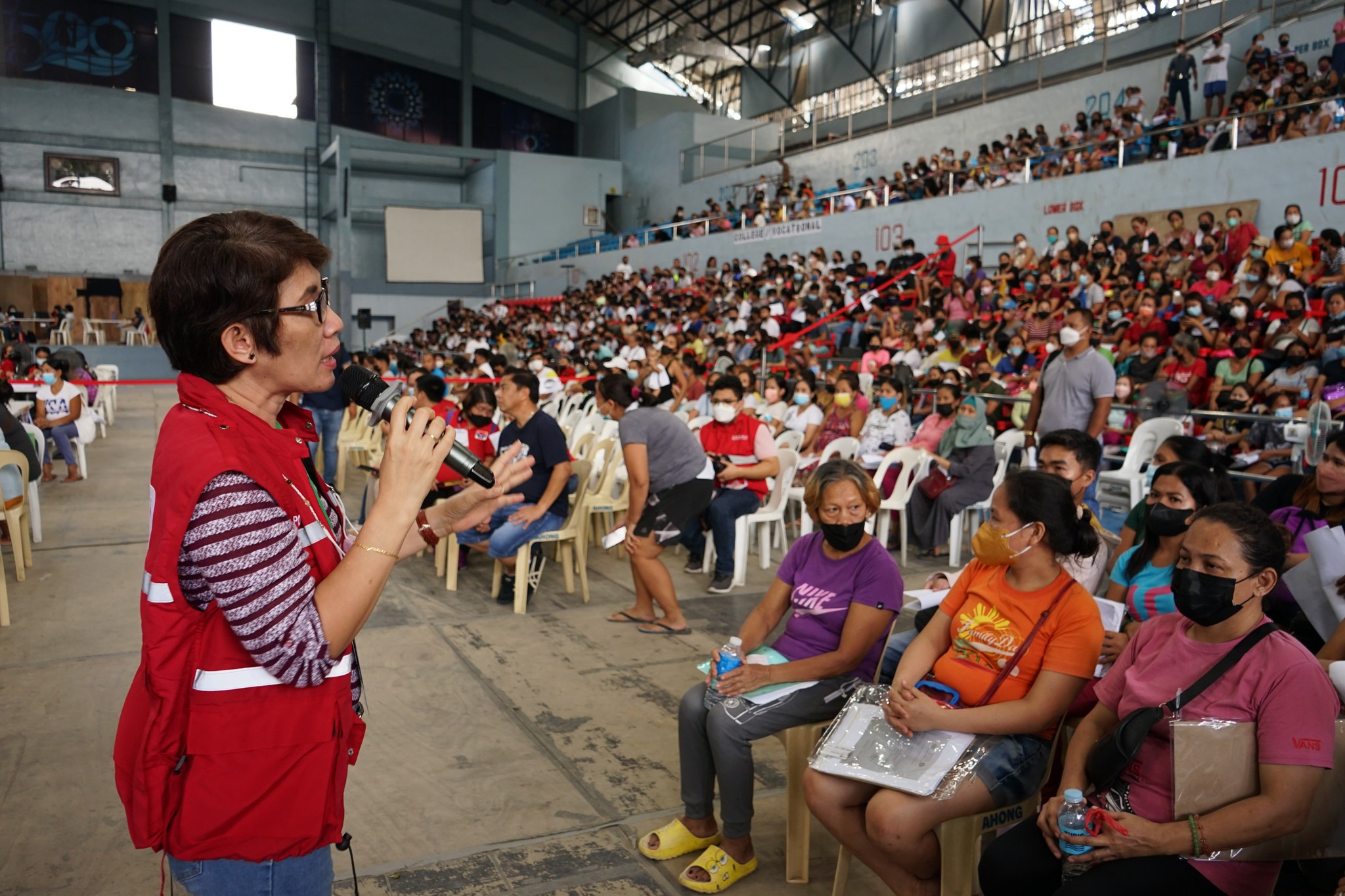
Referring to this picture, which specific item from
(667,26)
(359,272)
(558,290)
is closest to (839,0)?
(667,26)

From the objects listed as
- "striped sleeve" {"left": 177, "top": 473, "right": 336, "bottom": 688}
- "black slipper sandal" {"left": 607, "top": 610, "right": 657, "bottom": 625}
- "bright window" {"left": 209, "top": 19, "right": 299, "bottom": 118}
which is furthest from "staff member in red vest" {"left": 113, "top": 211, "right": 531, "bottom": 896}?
"bright window" {"left": 209, "top": 19, "right": 299, "bottom": 118}

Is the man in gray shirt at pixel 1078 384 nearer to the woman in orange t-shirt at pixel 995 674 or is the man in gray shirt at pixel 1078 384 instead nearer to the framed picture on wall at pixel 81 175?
the woman in orange t-shirt at pixel 995 674

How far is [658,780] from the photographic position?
308cm

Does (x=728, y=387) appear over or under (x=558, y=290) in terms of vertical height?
under

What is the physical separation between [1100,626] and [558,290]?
80.8 ft

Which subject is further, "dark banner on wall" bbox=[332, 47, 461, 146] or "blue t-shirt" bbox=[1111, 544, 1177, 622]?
"dark banner on wall" bbox=[332, 47, 461, 146]

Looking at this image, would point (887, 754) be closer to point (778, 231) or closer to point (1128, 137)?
point (1128, 137)

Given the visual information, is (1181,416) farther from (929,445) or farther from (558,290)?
(558,290)

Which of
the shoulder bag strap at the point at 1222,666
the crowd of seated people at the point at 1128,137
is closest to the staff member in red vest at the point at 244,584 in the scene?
the shoulder bag strap at the point at 1222,666

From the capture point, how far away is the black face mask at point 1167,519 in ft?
9.15

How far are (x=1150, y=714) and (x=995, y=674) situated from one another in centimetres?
46

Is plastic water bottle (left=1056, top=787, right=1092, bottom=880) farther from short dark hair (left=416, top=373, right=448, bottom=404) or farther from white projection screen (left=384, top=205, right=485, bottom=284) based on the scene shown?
white projection screen (left=384, top=205, right=485, bottom=284)

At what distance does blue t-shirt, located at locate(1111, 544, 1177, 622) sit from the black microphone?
2206 millimetres

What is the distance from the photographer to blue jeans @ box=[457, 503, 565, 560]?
5.03m
